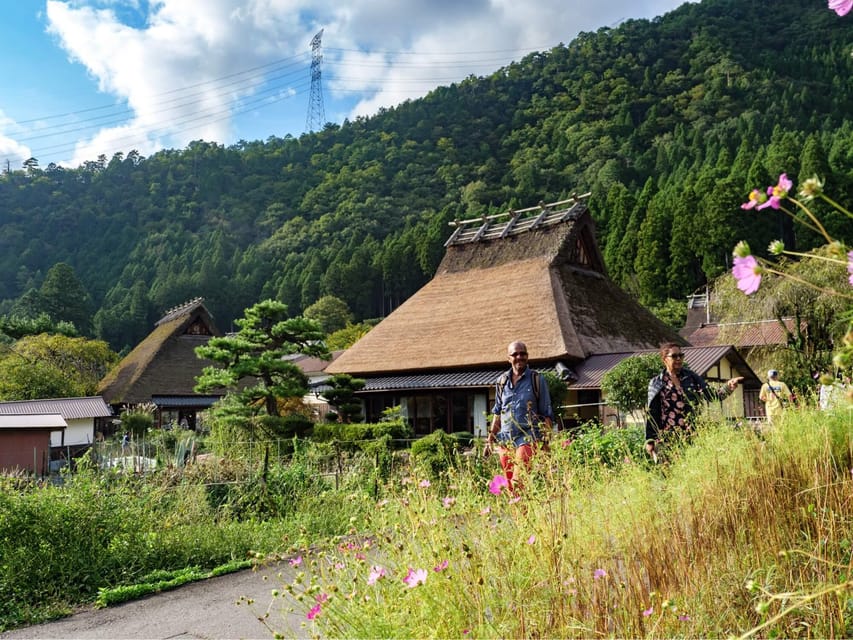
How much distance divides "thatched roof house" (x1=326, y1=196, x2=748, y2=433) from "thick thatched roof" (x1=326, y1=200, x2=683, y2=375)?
1.6 inches

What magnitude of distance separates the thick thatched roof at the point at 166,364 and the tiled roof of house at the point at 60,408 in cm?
612

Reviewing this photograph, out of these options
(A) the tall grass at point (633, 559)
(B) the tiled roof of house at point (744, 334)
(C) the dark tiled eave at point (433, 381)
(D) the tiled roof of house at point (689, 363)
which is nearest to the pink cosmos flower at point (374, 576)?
(A) the tall grass at point (633, 559)

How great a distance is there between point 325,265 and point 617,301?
122 ft

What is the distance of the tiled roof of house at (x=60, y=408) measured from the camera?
21.6 m

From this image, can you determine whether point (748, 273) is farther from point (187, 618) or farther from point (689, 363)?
point (689, 363)

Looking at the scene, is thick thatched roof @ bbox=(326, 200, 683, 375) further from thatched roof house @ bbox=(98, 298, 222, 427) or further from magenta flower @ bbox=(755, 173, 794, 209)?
magenta flower @ bbox=(755, 173, 794, 209)

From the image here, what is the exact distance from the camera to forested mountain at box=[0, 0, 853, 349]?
153 ft

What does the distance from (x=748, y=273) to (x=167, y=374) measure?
31490 millimetres

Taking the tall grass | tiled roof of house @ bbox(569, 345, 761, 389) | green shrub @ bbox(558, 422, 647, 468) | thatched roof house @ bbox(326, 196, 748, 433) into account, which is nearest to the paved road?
the tall grass

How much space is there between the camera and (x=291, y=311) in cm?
5534

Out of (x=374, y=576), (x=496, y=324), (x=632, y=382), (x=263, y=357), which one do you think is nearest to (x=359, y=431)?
(x=263, y=357)

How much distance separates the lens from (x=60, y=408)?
71.8 ft

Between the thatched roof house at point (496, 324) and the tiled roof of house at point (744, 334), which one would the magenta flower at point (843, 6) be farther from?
the tiled roof of house at point (744, 334)

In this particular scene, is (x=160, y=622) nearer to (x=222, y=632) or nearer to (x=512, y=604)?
(x=222, y=632)
